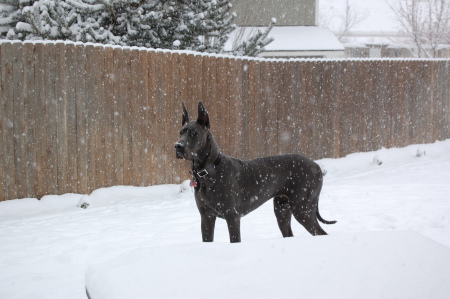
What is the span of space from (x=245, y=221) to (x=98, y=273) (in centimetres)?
492

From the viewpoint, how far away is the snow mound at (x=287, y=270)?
1.87 meters

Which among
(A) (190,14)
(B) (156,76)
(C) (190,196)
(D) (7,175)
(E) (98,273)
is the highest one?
(A) (190,14)

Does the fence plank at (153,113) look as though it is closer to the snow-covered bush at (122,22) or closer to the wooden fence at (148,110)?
the wooden fence at (148,110)

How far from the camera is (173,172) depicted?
910 centimetres

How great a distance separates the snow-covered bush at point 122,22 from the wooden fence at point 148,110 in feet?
5.27

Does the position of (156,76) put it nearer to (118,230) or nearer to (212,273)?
(118,230)

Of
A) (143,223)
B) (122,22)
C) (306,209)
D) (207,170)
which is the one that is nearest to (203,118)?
(207,170)

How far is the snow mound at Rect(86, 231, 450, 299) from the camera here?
187 cm

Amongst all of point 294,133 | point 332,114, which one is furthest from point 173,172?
point 332,114

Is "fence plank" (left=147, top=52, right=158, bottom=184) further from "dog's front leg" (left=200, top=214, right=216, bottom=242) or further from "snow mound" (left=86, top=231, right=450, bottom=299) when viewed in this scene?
"snow mound" (left=86, top=231, right=450, bottom=299)

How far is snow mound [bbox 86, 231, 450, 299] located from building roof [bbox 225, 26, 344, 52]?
50.7 ft

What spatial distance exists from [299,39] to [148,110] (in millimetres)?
10895

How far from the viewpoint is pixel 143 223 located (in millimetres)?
6801

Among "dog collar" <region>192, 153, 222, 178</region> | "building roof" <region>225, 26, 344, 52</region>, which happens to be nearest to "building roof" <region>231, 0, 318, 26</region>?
"building roof" <region>225, 26, 344, 52</region>
